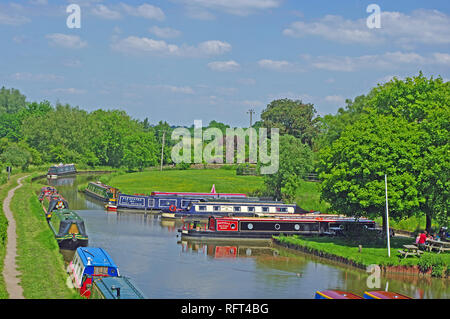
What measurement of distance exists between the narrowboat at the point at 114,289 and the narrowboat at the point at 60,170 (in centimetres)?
9082

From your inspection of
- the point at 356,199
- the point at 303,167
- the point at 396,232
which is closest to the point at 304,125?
the point at 303,167

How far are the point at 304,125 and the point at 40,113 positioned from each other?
298ft

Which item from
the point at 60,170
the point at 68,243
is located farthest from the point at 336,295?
the point at 60,170

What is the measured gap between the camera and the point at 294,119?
138625mm

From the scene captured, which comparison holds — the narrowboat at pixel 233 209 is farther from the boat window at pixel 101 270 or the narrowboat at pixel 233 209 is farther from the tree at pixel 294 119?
the tree at pixel 294 119

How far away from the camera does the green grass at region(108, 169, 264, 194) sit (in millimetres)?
94500

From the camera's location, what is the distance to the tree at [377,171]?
43.5m

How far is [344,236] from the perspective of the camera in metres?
52.4

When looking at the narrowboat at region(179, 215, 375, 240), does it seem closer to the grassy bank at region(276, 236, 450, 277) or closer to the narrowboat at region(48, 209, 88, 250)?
the grassy bank at region(276, 236, 450, 277)

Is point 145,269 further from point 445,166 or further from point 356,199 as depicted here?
point 445,166

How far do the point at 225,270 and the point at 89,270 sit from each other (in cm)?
1226

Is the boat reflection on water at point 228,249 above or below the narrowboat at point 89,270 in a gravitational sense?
below

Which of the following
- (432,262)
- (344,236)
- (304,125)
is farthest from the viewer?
(304,125)

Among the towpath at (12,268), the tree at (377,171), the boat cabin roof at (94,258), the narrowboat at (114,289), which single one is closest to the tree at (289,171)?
the tree at (377,171)
